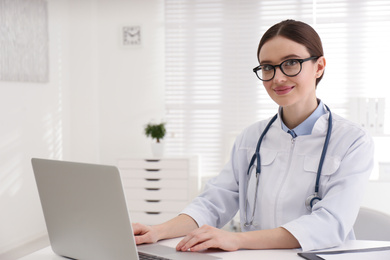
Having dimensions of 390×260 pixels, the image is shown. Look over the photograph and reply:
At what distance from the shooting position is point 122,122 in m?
5.15

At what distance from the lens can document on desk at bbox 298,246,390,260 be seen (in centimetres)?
133

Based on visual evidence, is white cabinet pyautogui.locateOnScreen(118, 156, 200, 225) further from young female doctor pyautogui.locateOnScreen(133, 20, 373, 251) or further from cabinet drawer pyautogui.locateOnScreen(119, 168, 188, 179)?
young female doctor pyautogui.locateOnScreen(133, 20, 373, 251)

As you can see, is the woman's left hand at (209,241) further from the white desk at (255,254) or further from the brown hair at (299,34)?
the brown hair at (299,34)

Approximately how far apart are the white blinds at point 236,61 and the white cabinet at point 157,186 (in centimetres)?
58

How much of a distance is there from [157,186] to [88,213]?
3.25 metres

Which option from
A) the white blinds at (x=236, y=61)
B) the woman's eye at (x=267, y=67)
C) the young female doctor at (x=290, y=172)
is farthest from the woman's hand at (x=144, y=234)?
the white blinds at (x=236, y=61)

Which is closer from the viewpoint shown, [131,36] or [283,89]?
[283,89]

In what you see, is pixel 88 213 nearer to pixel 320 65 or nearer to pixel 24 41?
pixel 320 65

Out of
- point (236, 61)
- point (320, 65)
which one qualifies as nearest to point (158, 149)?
point (236, 61)

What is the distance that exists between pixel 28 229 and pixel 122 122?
138cm

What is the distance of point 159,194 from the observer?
447 centimetres

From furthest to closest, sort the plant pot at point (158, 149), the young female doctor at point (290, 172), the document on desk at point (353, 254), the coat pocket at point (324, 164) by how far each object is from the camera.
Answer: the plant pot at point (158, 149) → the coat pocket at point (324, 164) → the young female doctor at point (290, 172) → the document on desk at point (353, 254)

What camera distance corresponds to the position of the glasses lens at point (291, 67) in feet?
5.52

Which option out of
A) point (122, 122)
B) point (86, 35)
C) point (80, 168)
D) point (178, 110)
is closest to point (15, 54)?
point (86, 35)
